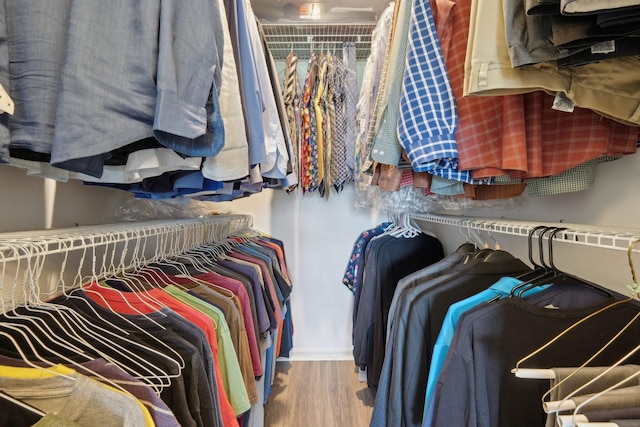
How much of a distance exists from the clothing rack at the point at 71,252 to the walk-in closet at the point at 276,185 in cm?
1

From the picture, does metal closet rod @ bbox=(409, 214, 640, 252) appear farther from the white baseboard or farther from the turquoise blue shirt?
the white baseboard

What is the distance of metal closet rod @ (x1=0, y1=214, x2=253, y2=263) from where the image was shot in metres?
0.62

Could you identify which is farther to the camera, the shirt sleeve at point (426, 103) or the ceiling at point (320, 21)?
the ceiling at point (320, 21)

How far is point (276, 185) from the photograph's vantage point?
4.70ft

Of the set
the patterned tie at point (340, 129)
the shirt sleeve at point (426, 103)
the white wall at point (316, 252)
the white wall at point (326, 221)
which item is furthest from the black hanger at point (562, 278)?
the white wall at point (316, 252)

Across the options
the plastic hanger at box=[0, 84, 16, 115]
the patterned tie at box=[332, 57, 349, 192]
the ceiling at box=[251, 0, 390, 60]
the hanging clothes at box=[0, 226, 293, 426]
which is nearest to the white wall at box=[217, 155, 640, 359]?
the patterned tie at box=[332, 57, 349, 192]

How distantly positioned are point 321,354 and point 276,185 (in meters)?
1.67

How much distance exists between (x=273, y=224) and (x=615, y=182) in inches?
80.2

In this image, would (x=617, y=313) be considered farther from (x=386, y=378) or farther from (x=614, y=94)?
(x=386, y=378)

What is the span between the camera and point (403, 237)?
185 cm

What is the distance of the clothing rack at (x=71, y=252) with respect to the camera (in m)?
0.66

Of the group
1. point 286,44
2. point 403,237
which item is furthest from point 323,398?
point 286,44

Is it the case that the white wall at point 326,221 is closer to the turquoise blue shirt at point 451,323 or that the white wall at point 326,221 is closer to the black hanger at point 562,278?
the black hanger at point 562,278

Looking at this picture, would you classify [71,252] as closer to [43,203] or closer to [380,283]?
[43,203]
